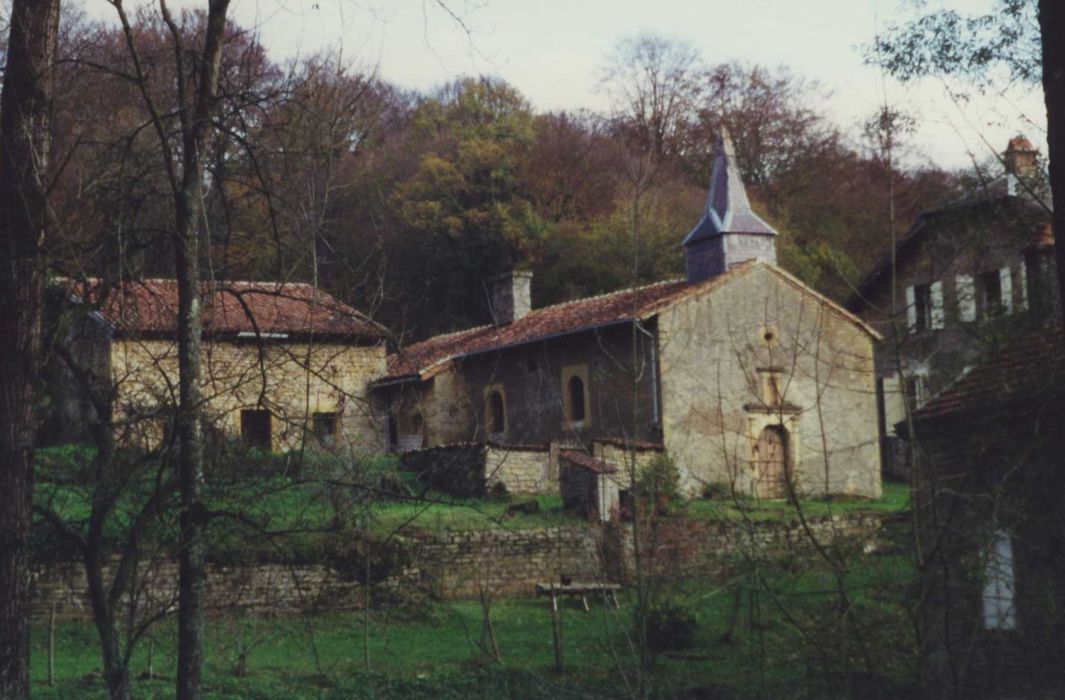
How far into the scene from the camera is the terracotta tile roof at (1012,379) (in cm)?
1475

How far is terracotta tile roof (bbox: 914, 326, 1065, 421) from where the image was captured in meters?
14.8

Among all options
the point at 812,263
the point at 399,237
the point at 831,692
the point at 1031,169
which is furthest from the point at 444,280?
the point at 831,692

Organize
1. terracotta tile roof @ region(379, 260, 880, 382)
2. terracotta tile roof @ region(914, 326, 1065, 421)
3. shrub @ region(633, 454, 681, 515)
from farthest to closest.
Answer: terracotta tile roof @ region(379, 260, 880, 382)
shrub @ region(633, 454, 681, 515)
terracotta tile roof @ region(914, 326, 1065, 421)

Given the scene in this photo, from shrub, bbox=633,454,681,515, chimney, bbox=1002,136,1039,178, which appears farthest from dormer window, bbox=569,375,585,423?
chimney, bbox=1002,136,1039,178

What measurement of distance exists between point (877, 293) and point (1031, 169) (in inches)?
731

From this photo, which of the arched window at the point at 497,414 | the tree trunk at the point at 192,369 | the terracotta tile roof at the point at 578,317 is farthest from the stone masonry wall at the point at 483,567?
the tree trunk at the point at 192,369

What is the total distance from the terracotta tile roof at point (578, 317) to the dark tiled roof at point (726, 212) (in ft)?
3.54

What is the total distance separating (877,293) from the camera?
34.2m

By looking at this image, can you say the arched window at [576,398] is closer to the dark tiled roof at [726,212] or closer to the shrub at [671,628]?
the dark tiled roof at [726,212]

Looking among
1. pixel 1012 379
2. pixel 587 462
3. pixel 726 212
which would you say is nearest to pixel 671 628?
pixel 587 462

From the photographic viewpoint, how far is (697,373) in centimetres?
2930

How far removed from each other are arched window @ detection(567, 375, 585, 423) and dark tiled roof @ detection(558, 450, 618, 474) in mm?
5253

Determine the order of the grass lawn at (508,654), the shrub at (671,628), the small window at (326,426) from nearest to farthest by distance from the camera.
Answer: the small window at (326,426), the grass lawn at (508,654), the shrub at (671,628)

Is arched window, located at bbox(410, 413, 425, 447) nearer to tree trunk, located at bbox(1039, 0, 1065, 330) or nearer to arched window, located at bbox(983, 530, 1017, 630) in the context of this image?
arched window, located at bbox(983, 530, 1017, 630)
